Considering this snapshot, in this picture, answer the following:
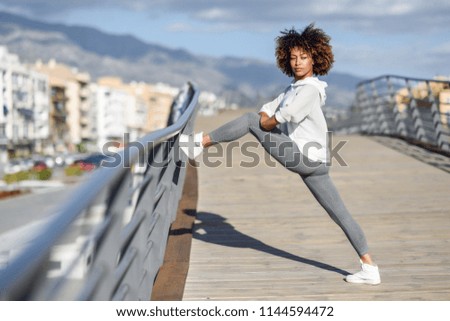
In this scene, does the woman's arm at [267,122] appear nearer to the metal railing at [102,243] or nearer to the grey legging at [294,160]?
the grey legging at [294,160]

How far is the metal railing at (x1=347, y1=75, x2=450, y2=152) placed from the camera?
1424cm

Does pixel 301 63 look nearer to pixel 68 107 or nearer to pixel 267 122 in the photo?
pixel 267 122

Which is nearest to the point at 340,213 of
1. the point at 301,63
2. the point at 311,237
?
the point at 301,63

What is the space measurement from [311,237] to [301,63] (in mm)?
2402

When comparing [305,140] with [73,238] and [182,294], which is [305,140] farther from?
[73,238]

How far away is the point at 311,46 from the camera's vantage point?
4578mm

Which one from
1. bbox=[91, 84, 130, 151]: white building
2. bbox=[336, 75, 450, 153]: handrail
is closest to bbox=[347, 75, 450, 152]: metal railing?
bbox=[336, 75, 450, 153]: handrail

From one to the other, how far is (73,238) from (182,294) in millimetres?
2722

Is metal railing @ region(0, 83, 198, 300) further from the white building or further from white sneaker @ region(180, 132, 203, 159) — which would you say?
the white building

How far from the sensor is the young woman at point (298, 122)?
175 inches

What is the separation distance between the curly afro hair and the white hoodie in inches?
4.2

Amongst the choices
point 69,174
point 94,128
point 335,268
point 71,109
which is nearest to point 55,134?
point 71,109

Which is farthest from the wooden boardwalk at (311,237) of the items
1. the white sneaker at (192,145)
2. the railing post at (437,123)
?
the railing post at (437,123)
